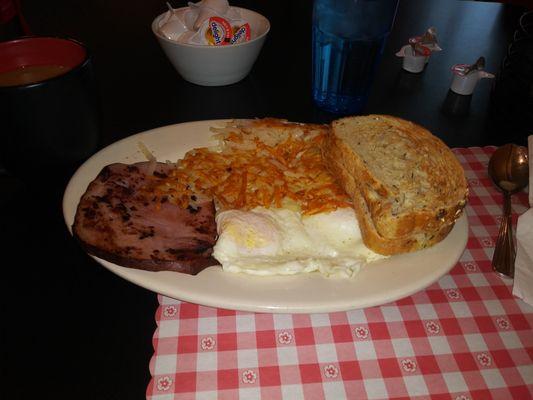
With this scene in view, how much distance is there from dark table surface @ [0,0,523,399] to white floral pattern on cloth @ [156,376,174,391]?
45 millimetres

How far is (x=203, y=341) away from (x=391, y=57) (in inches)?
87.0

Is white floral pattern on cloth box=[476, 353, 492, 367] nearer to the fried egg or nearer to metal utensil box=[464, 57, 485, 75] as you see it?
the fried egg

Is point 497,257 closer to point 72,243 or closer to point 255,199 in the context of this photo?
point 255,199

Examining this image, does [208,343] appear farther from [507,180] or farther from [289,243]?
[507,180]

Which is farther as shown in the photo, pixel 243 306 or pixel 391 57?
pixel 391 57

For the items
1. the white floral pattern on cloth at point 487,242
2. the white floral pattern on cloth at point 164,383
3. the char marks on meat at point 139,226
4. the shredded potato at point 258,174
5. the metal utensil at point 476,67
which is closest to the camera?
the white floral pattern on cloth at point 164,383

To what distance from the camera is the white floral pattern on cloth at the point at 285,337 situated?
1.24 metres

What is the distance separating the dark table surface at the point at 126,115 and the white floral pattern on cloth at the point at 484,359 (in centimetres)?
96

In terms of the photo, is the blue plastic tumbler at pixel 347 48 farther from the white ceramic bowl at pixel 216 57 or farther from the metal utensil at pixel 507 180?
the metal utensil at pixel 507 180

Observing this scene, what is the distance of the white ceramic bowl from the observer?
2027 mm

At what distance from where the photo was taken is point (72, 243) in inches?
56.1

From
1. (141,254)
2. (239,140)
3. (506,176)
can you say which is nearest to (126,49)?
(239,140)

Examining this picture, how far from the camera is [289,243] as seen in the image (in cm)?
133

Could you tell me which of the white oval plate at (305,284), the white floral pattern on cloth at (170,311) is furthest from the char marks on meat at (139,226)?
the white floral pattern on cloth at (170,311)
